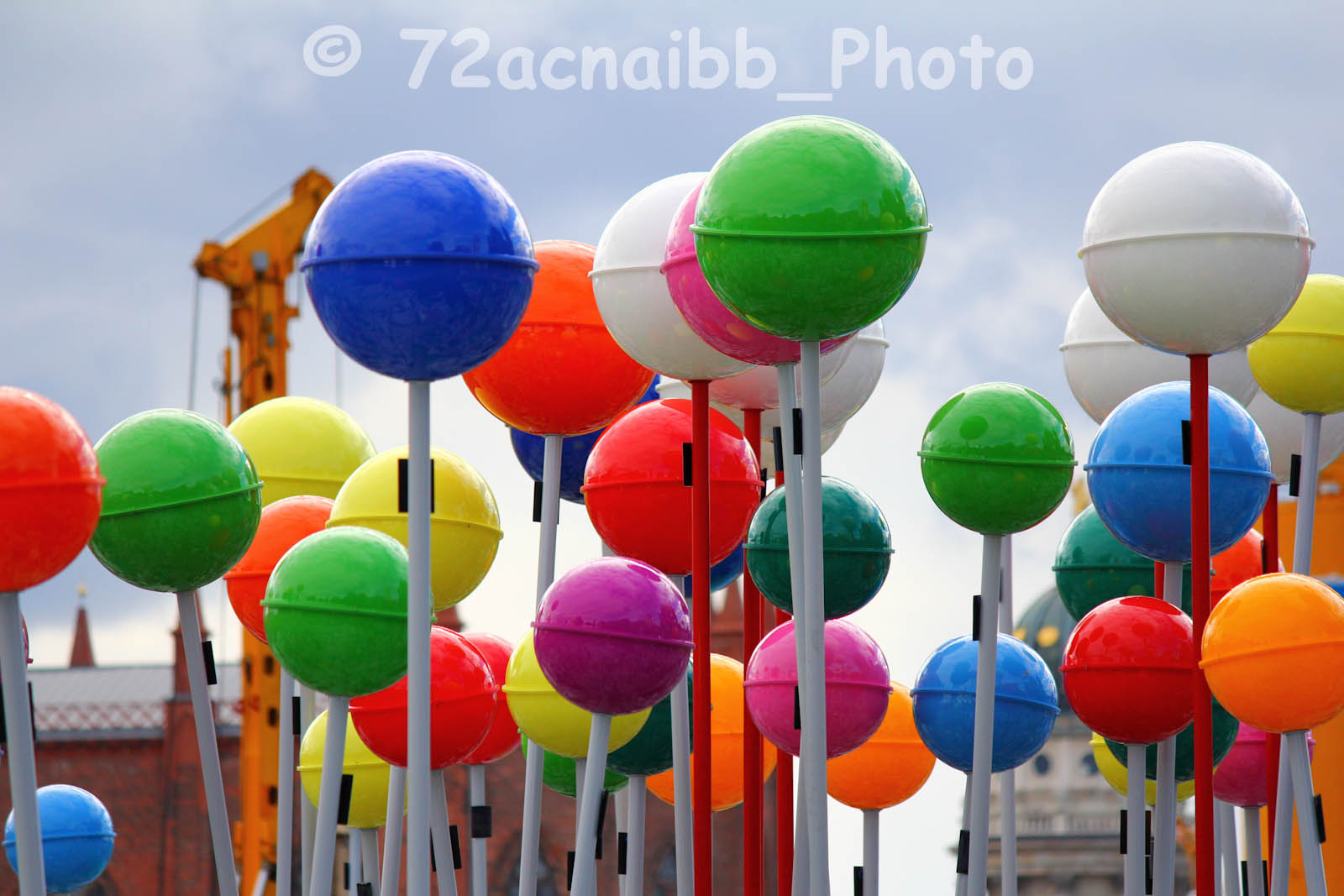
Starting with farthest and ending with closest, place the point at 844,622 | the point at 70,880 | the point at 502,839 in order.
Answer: the point at 502,839 < the point at 70,880 < the point at 844,622

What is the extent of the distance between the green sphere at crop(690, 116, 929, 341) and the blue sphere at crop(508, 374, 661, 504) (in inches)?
94.9

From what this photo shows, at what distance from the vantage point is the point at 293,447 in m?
7.38

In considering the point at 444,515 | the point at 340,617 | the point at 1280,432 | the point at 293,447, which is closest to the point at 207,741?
the point at 340,617

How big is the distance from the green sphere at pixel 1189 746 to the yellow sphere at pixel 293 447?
3.37 m

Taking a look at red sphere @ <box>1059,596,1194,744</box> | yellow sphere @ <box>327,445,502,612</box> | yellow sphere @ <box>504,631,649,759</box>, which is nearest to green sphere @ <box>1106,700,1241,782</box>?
red sphere @ <box>1059,596,1194,744</box>

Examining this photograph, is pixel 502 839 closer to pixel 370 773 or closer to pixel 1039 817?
pixel 370 773

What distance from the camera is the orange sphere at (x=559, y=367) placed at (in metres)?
6.38

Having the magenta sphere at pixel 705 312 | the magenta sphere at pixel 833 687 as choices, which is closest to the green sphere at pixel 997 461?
the magenta sphere at pixel 833 687

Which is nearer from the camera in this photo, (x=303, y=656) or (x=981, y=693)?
(x=303, y=656)

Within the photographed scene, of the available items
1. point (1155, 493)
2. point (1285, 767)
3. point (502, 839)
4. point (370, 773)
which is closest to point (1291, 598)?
point (1155, 493)

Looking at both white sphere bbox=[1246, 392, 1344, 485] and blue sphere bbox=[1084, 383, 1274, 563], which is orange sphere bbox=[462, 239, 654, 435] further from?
white sphere bbox=[1246, 392, 1344, 485]

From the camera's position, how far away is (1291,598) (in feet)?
17.7

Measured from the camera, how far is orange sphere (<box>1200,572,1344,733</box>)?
208 inches

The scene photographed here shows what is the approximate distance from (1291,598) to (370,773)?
3.34m
